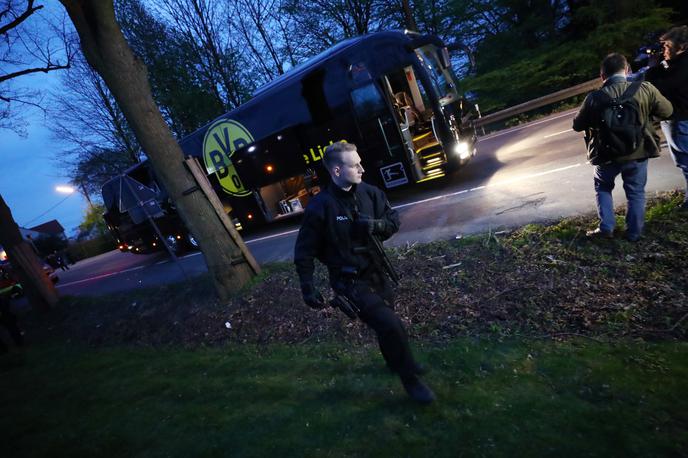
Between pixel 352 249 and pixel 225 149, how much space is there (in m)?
9.21

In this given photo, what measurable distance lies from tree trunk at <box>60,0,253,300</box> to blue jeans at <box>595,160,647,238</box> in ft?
17.3

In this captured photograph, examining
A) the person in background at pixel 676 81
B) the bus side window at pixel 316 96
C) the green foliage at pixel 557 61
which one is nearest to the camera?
the person in background at pixel 676 81

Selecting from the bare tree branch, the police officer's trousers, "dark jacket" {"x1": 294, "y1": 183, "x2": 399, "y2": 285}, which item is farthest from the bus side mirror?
the bare tree branch

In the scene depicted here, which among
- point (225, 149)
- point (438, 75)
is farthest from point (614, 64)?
point (225, 149)

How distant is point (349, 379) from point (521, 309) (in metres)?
1.78

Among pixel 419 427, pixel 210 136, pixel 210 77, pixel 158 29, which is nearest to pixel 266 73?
pixel 210 77

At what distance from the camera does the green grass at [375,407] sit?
2.11 metres

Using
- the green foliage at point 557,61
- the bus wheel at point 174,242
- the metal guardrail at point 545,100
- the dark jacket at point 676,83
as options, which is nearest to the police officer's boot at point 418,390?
the dark jacket at point 676,83

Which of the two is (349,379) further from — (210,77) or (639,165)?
(210,77)

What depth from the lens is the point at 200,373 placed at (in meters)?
4.24

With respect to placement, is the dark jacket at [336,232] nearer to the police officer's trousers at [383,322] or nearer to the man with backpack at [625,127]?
the police officer's trousers at [383,322]

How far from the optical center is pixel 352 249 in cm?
263

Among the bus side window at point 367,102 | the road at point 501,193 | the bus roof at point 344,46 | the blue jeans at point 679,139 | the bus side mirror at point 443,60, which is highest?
the bus roof at point 344,46

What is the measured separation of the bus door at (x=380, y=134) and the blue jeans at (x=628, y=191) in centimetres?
487
